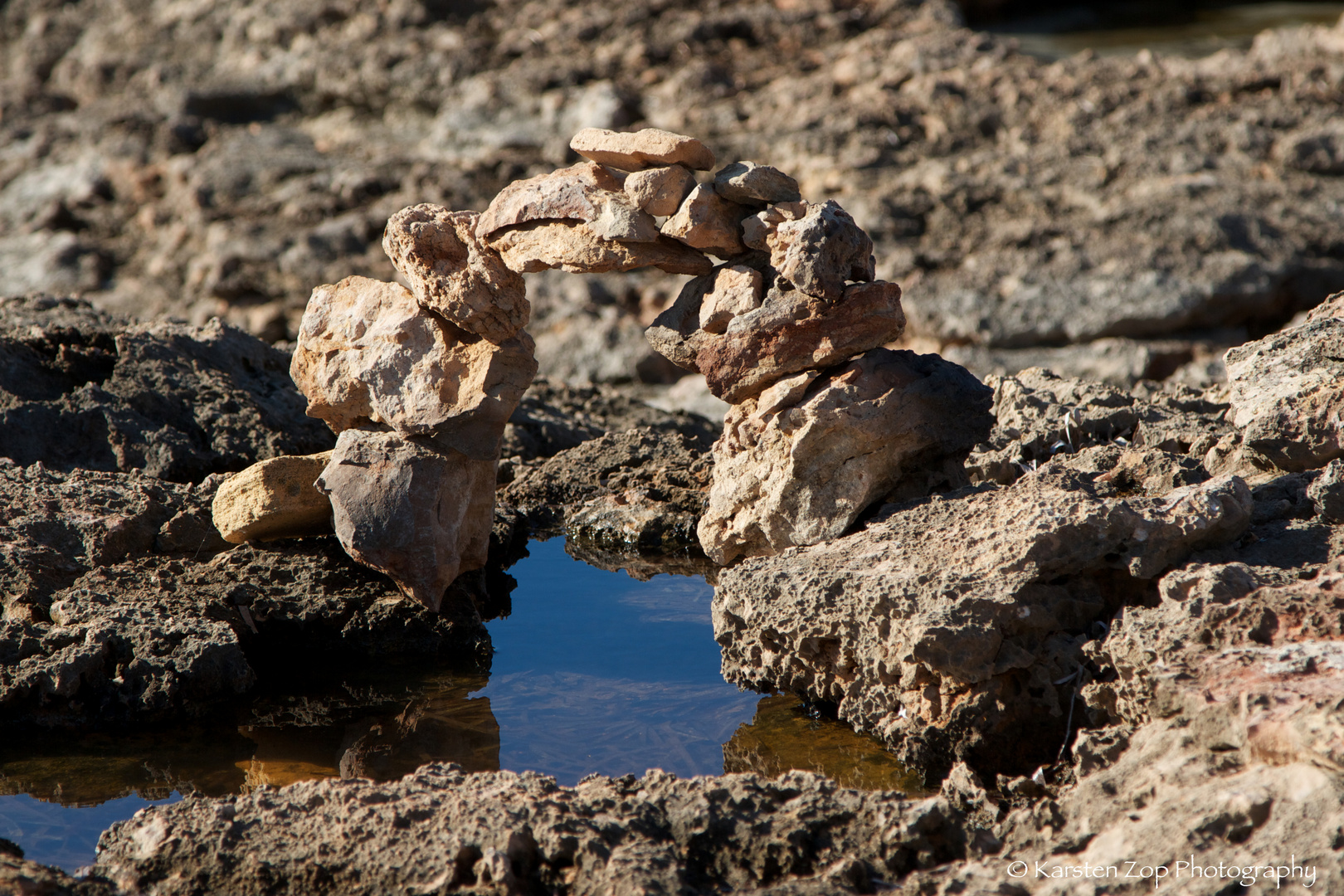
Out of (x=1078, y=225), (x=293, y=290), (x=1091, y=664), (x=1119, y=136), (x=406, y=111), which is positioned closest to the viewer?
(x=1091, y=664)

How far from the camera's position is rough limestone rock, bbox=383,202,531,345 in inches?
169

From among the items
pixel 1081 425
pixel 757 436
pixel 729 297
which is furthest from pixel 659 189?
pixel 1081 425

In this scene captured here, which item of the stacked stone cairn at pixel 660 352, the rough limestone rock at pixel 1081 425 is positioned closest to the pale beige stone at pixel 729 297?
the stacked stone cairn at pixel 660 352

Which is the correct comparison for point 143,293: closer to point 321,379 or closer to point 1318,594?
point 321,379

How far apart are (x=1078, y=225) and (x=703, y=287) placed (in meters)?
5.52

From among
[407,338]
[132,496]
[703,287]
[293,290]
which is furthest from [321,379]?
[293,290]

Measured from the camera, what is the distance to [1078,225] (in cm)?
892

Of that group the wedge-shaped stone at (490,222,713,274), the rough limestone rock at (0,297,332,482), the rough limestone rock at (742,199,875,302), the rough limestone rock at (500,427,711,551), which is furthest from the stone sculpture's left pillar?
the rough limestone rock at (0,297,332,482)

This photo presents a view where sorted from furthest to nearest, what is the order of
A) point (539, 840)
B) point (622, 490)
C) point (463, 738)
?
1. point (622, 490)
2. point (463, 738)
3. point (539, 840)

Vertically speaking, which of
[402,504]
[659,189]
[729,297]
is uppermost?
[659,189]

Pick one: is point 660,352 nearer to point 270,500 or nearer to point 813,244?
point 813,244

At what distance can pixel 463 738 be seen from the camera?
12.7 feet

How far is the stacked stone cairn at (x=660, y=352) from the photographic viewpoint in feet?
13.4

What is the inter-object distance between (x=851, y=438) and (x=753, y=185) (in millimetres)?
921
